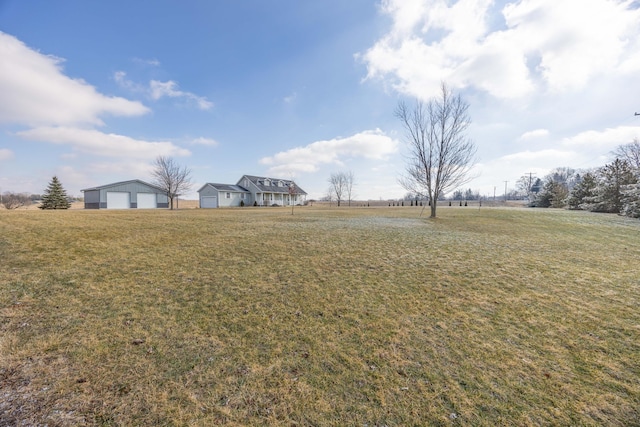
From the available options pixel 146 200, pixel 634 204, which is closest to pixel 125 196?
pixel 146 200

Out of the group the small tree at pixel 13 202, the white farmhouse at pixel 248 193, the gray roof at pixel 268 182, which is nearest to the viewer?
the small tree at pixel 13 202

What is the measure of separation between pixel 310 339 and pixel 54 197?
4825 centimetres

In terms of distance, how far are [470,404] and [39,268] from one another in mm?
8651

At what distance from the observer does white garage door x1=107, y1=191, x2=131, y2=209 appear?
33.3 metres

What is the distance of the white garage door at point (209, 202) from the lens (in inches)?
1737

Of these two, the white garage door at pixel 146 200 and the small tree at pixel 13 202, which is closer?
the small tree at pixel 13 202

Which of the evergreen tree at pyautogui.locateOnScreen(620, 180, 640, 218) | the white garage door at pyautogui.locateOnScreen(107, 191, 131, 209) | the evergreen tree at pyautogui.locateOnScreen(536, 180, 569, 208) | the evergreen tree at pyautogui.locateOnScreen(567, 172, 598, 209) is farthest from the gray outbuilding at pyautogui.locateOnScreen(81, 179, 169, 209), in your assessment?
the evergreen tree at pyautogui.locateOnScreen(536, 180, 569, 208)

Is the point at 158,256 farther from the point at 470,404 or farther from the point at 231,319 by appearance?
the point at 470,404

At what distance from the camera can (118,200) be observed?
34062mm

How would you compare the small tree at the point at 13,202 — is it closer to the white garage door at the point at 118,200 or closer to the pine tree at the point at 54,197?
the pine tree at the point at 54,197

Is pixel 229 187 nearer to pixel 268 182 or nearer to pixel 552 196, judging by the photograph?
pixel 268 182

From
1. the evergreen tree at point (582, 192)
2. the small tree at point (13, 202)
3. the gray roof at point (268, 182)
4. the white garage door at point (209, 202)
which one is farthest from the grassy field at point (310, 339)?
the gray roof at point (268, 182)

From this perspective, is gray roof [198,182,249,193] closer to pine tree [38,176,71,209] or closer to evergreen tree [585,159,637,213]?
pine tree [38,176,71,209]

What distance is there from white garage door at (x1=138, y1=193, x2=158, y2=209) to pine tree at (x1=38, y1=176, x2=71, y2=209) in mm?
10135
